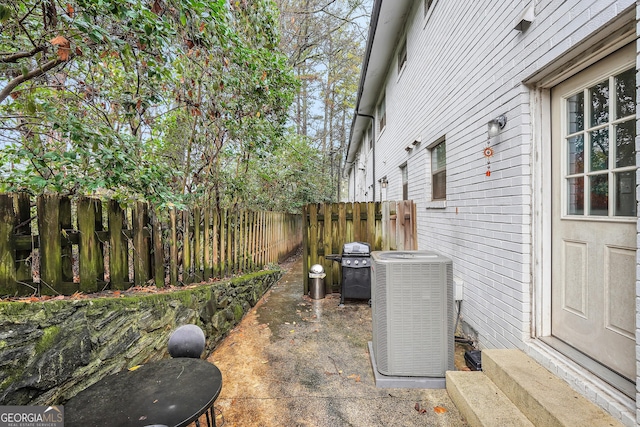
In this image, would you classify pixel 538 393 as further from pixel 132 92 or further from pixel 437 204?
pixel 132 92

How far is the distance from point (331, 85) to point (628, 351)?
18635mm

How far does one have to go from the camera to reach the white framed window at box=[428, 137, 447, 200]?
4613 millimetres

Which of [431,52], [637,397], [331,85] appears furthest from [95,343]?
[331,85]

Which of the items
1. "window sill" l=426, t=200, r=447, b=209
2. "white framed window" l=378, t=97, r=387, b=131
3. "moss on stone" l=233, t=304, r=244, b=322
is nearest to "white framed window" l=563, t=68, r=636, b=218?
"window sill" l=426, t=200, r=447, b=209

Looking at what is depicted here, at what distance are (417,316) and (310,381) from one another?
1203 mm

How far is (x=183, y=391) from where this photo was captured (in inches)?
63.2

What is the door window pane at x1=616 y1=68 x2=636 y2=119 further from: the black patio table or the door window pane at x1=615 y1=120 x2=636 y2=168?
the black patio table

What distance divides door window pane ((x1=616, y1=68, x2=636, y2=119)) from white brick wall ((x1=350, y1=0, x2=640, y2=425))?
333mm

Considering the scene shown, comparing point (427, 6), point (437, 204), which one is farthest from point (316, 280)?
point (427, 6)

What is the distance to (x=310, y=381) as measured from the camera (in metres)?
2.80

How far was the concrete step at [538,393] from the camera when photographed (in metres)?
1.67

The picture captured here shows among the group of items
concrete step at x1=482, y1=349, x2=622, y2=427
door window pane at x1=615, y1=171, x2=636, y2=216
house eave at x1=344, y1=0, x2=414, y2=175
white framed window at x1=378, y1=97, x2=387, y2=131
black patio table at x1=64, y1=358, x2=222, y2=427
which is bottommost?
concrete step at x1=482, y1=349, x2=622, y2=427

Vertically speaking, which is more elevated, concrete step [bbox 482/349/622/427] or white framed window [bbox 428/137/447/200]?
white framed window [bbox 428/137/447/200]

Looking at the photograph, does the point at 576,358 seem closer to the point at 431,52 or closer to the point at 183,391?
the point at 183,391
